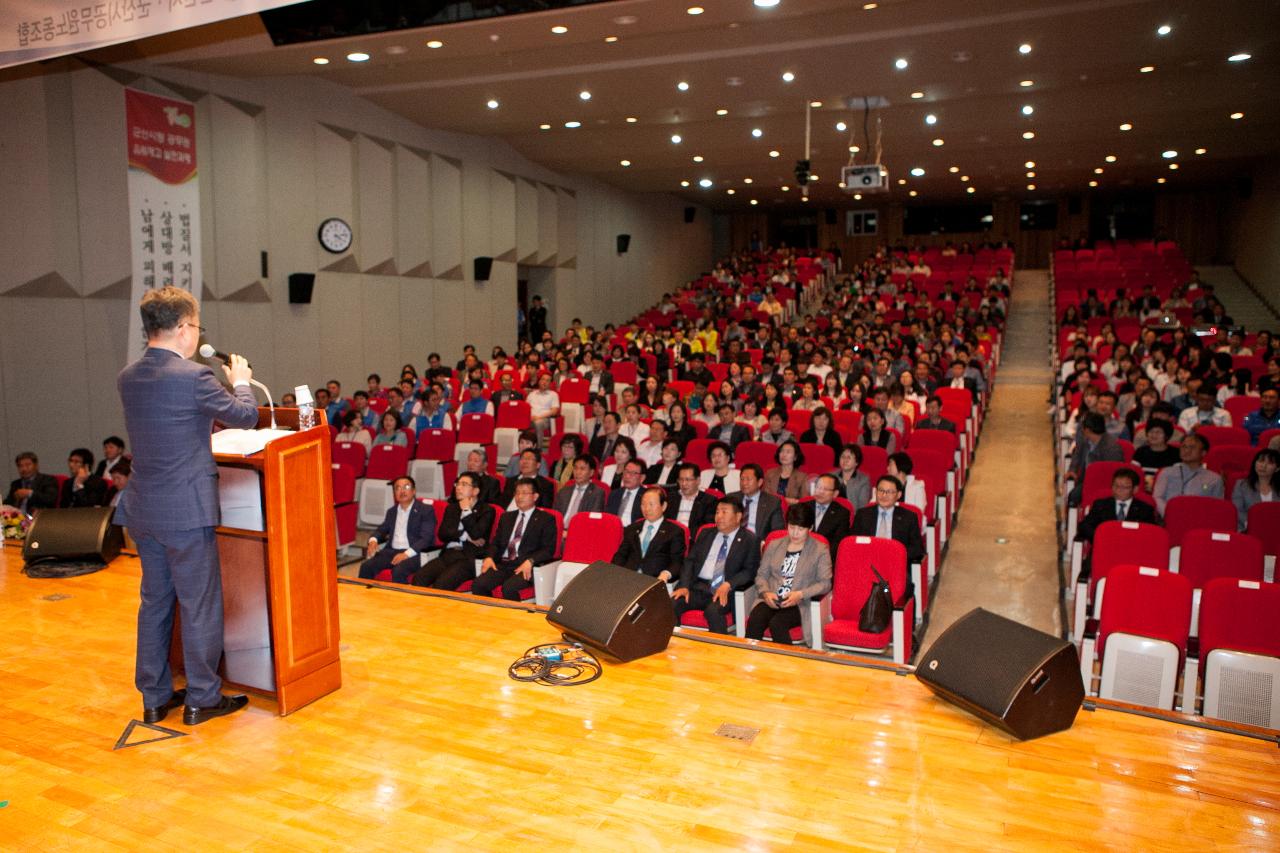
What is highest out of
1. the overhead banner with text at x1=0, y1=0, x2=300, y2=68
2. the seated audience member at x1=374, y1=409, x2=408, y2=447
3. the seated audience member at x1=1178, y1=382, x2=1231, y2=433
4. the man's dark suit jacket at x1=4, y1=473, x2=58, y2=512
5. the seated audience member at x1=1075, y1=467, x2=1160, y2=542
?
the overhead banner with text at x1=0, y1=0, x2=300, y2=68

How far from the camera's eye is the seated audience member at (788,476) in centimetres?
612

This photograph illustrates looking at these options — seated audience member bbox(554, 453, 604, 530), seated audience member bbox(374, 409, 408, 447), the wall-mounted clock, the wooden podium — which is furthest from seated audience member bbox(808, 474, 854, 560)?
the wall-mounted clock

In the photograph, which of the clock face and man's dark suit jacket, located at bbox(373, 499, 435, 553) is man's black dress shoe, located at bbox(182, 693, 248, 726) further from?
the clock face

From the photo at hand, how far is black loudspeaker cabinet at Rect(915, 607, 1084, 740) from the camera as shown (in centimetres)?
273

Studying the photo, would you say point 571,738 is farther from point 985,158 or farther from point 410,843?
point 985,158

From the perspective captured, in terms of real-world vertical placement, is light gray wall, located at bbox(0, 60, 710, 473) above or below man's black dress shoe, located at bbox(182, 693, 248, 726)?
above

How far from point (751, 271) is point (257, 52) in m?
13.1

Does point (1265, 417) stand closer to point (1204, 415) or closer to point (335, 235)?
point (1204, 415)

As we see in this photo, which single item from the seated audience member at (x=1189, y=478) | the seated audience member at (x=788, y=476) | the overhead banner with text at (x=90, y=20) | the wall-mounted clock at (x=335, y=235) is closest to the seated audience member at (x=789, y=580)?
the seated audience member at (x=788, y=476)

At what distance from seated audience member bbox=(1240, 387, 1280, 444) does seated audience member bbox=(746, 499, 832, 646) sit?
4.27 meters

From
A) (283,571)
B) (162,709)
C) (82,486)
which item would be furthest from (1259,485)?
(82,486)

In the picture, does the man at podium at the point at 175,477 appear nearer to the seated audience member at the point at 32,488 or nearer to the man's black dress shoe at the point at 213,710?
the man's black dress shoe at the point at 213,710

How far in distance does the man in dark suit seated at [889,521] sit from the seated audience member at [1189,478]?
1.69 m

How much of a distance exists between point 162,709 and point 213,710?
0.16 meters
